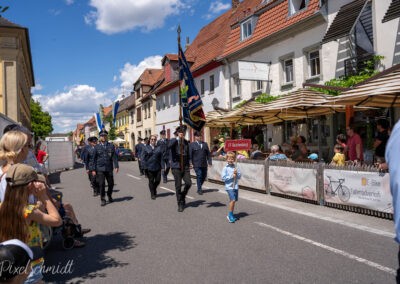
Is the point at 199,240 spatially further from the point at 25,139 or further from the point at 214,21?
the point at 214,21

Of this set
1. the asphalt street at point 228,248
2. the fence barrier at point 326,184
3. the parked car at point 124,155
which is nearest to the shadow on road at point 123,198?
the asphalt street at point 228,248

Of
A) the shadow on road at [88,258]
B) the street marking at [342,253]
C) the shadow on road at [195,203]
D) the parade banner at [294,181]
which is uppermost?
the parade banner at [294,181]

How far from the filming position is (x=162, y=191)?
12352 mm

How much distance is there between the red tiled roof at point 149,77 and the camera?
156 feet

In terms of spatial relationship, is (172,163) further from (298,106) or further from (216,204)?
(298,106)

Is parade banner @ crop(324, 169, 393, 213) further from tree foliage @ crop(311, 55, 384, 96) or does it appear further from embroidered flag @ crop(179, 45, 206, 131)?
tree foliage @ crop(311, 55, 384, 96)

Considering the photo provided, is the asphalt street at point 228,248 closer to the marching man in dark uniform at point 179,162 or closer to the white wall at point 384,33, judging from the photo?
the marching man in dark uniform at point 179,162

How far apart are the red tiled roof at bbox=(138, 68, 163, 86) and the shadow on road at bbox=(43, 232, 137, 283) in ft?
137

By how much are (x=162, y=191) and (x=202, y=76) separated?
18.1 meters

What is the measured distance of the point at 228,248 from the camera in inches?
216

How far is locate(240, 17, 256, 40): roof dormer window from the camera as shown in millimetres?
22203

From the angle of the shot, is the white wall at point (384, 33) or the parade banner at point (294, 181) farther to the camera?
the white wall at point (384, 33)

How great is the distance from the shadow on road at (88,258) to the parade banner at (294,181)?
15.7ft

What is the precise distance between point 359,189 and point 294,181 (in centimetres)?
219
